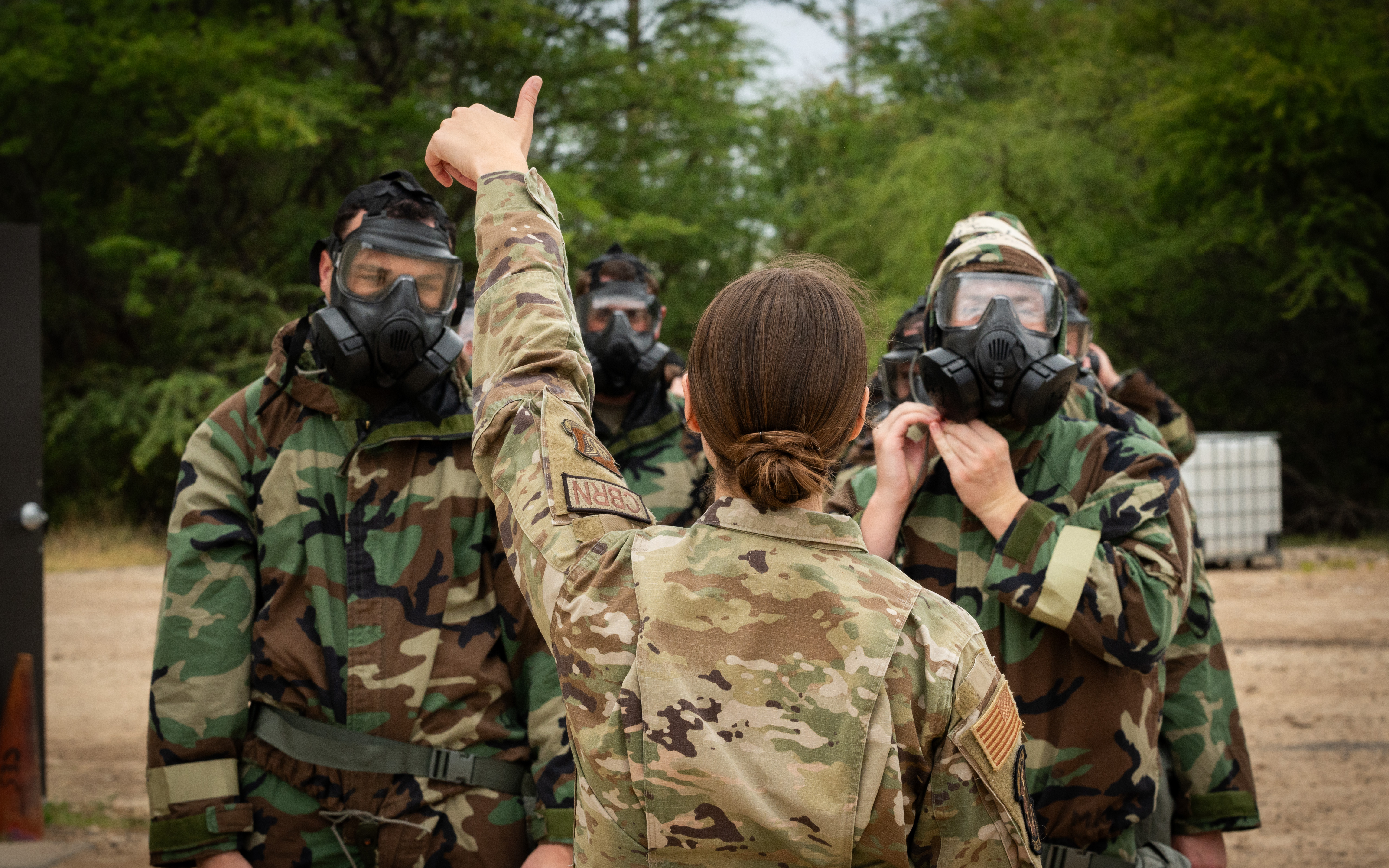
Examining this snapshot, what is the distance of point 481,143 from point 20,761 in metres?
4.16

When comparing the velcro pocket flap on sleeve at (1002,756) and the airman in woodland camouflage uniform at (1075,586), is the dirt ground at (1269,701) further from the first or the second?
the velcro pocket flap on sleeve at (1002,756)

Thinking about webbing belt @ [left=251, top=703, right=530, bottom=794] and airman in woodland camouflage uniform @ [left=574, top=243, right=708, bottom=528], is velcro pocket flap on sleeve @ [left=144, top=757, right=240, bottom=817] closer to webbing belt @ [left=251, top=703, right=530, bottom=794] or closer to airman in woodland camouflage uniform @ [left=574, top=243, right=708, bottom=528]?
webbing belt @ [left=251, top=703, right=530, bottom=794]

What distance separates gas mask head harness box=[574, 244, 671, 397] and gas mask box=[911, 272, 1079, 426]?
2026mm

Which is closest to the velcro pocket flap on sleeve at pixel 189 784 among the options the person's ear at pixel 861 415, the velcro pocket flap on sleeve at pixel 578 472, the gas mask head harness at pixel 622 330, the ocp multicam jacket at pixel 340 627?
the ocp multicam jacket at pixel 340 627

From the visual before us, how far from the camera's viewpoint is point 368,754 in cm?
239

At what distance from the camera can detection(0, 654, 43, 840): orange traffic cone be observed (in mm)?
4695

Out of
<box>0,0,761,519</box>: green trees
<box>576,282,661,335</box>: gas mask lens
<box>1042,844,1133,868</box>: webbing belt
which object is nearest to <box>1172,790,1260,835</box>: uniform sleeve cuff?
<box>1042,844,1133,868</box>: webbing belt

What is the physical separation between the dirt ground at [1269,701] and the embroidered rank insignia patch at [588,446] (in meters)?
4.21

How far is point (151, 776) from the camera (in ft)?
7.92

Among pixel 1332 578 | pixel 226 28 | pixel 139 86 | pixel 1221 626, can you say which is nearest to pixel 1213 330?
pixel 1332 578

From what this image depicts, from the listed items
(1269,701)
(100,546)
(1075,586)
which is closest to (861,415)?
(1075,586)

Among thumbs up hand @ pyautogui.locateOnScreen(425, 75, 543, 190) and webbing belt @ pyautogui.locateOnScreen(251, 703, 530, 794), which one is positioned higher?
thumbs up hand @ pyautogui.locateOnScreen(425, 75, 543, 190)

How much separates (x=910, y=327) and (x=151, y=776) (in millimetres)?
2901

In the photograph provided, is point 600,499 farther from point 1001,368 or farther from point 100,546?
point 100,546
